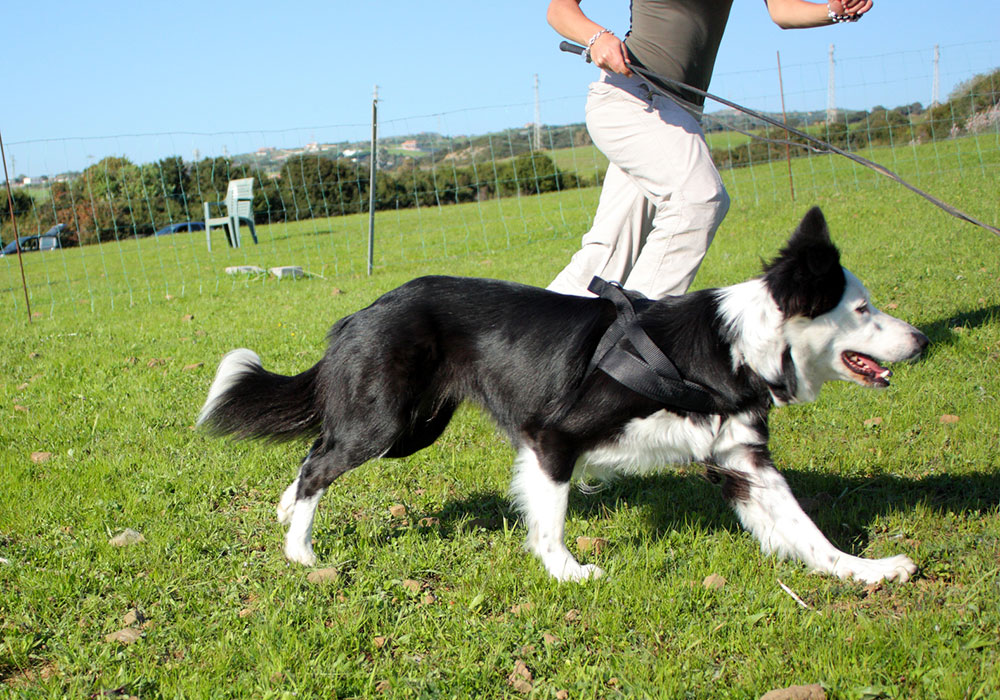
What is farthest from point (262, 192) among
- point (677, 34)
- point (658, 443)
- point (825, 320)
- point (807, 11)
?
point (825, 320)

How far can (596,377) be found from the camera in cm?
293

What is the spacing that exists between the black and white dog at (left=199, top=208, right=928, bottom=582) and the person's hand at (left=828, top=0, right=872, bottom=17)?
1.39 meters

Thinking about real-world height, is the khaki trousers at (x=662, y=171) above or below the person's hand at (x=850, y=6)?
below

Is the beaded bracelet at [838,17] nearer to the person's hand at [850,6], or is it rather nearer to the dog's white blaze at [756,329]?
the person's hand at [850,6]

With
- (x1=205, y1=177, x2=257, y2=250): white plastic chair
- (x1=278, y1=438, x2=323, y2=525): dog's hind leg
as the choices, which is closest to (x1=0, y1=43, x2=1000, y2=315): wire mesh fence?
(x1=205, y1=177, x2=257, y2=250): white plastic chair

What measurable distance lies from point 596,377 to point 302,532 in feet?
4.36

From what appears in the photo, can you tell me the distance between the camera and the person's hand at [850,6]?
11.3ft

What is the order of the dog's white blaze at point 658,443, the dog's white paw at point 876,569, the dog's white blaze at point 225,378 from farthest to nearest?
the dog's white blaze at point 225,378 → the dog's white blaze at point 658,443 → the dog's white paw at point 876,569

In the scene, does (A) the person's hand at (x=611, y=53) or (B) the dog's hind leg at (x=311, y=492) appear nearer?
(B) the dog's hind leg at (x=311, y=492)

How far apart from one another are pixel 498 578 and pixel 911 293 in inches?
211

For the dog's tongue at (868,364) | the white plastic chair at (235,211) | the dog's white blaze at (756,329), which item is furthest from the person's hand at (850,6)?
the white plastic chair at (235,211)

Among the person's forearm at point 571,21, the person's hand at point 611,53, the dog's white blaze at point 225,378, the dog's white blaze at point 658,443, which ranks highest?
the person's forearm at point 571,21

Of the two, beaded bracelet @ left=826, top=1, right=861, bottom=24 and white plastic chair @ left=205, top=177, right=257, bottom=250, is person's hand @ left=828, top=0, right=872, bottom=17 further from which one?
white plastic chair @ left=205, top=177, right=257, bottom=250

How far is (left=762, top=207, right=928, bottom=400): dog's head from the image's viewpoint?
2639mm
